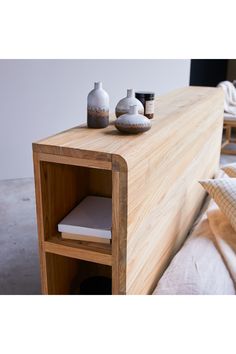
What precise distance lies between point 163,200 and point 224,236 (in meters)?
0.32

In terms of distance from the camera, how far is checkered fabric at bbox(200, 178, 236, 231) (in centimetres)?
145

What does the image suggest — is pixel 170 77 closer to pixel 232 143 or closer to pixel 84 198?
pixel 232 143

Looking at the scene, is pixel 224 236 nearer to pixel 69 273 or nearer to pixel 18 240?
pixel 69 273

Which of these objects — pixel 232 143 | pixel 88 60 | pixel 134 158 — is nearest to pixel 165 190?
pixel 134 158

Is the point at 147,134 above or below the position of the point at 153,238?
above

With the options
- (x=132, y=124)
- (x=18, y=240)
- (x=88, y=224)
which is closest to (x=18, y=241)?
(x=18, y=240)

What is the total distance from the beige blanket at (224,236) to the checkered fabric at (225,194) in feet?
0.21

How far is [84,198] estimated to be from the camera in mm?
1338

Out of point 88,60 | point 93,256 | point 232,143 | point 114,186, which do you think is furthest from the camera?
point 232,143

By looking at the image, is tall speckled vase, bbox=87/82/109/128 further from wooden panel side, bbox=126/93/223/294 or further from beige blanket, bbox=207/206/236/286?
beige blanket, bbox=207/206/236/286

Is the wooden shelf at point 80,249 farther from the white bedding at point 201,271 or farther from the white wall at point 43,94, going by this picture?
the white wall at point 43,94

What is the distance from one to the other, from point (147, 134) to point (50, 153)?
0.32 m

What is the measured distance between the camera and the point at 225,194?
1508mm
